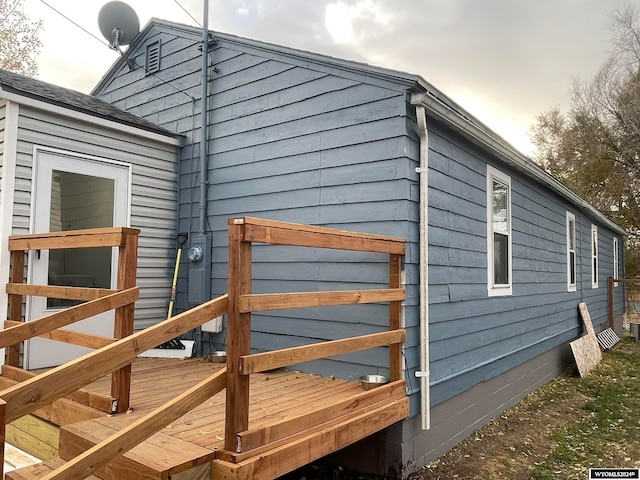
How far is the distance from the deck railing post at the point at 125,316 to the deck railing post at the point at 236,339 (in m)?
0.90

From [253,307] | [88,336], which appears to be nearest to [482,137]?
[253,307]

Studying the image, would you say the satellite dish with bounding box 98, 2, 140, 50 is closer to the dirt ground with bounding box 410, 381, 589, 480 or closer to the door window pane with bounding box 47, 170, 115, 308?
the door window pane with bounding box 47, 170, 115, 308

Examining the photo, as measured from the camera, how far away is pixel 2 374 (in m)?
3.62

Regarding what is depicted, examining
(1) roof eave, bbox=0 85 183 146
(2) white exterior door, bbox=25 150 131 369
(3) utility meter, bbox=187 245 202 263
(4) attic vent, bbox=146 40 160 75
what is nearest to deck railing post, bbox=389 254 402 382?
(3) utility meter, bbox=187 245 202 263

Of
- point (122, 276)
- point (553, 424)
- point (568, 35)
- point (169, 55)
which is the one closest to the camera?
point (122, 276)

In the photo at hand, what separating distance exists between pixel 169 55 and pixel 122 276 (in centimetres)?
402

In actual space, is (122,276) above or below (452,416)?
above

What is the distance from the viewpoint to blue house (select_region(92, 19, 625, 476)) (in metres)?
3.87

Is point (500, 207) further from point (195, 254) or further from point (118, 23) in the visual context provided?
point (118, 23)

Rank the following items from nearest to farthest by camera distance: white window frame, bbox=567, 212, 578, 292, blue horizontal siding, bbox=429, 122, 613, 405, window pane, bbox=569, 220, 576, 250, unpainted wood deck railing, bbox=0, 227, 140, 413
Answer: unpainted wood deck railing, bbox=0, 227, 140, 413 < blue horizontal siding, bbox=429, 122, 613, 405 < white window frame, bbox=567, 212, 578, 292 < window pane, bbox=569, 220, 576, 250

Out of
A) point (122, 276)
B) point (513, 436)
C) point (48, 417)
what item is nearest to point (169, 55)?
point (122, 276)

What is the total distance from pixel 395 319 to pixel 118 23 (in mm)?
5269

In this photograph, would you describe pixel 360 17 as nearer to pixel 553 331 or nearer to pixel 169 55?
pixel 169 55

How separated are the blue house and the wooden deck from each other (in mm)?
431
